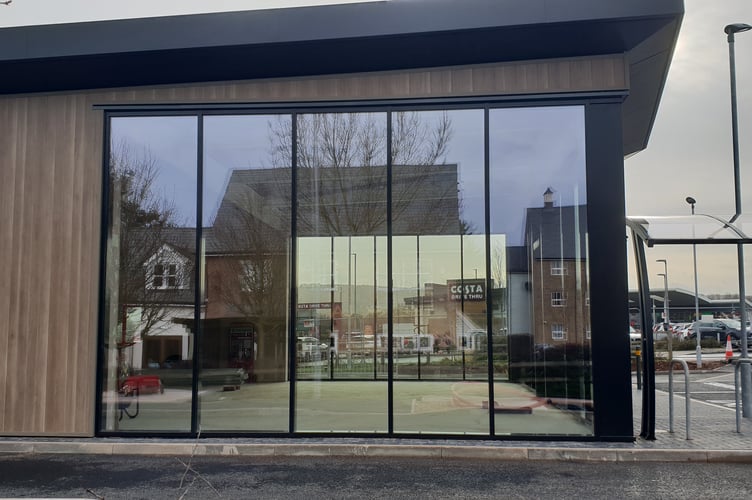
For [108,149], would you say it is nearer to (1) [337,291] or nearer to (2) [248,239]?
(2) [248,239]

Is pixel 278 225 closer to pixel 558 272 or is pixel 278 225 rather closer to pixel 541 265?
pixel 541 265

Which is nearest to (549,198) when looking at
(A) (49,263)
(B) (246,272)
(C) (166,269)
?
(B) (246,272)

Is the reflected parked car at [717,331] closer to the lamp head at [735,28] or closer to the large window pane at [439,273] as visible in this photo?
the lamp head at [735,28]

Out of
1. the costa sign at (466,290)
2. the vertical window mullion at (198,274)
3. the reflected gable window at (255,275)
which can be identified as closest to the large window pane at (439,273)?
the costa sign at (466,290)

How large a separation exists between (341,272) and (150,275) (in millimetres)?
2899

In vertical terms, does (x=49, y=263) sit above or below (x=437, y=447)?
above

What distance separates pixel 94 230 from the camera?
1008 cm

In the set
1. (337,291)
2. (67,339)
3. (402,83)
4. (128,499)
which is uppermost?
(402,83)

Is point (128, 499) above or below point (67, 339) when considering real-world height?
below

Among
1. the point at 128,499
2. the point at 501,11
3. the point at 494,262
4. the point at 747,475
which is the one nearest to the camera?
the point at 128,499

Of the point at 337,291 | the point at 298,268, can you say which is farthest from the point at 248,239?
the point at 337,291

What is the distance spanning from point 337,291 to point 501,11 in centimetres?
456

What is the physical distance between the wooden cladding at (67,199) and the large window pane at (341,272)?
0.77m

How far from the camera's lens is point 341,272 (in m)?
10.2
